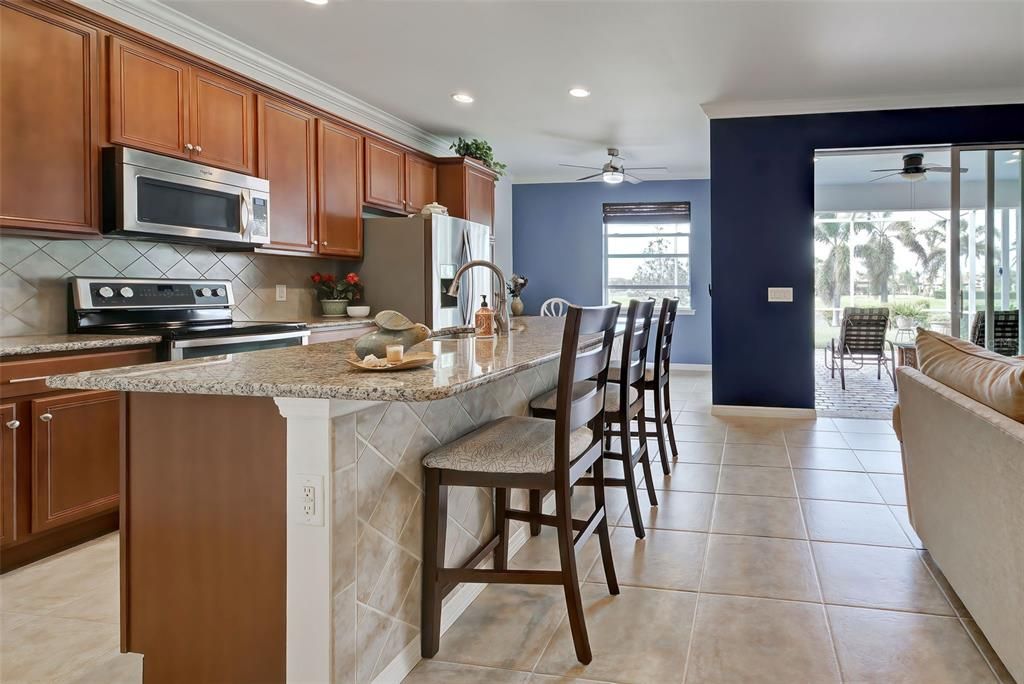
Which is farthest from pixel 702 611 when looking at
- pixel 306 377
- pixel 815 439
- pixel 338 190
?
pixel 338 190

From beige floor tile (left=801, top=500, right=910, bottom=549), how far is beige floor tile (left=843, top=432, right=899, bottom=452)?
4.35ft

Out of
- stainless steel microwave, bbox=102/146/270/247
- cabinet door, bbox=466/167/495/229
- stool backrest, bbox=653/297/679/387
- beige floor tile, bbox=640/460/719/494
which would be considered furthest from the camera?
cabinet door, bbox=466/167/495/229

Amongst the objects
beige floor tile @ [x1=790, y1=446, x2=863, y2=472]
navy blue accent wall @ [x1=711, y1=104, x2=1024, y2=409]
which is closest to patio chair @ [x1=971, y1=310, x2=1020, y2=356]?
navy blue accent wall @ [x1=711, y1=104, x2=1024, y2=409]

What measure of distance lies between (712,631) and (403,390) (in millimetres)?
1308

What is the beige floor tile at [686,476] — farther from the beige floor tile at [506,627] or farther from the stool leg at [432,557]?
the stool leg at [432,557]

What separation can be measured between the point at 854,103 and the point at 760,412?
2471 mm

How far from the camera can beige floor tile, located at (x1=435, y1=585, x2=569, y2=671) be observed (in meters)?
1.79

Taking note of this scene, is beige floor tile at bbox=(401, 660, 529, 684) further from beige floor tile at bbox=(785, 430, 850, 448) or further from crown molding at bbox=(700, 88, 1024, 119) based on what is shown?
crown molding at bbox=(700, 88, 1024, 119)

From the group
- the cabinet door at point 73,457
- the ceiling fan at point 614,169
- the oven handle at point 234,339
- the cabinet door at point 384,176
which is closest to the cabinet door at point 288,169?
the cabinet door at point 384,176

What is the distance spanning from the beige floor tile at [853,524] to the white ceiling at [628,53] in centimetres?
246

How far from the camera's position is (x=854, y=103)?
4.95 m

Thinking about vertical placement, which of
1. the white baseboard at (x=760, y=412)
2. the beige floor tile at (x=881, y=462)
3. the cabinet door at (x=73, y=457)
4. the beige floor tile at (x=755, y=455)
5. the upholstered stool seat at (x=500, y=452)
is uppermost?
the upholstered stool seat at (x=500, y=452)

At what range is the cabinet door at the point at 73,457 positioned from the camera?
2494 millimetres

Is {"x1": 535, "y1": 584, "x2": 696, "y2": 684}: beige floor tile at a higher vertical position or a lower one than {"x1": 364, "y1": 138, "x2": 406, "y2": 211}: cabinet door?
lower
